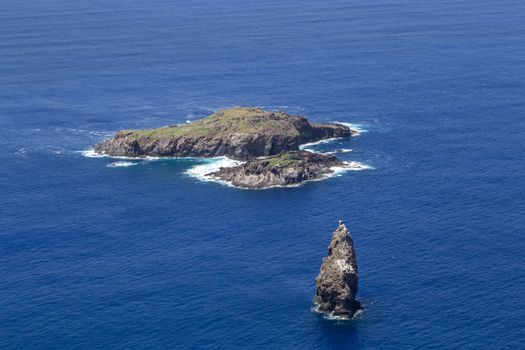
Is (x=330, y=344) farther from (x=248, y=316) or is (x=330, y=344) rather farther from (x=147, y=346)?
(x=147, y=346)

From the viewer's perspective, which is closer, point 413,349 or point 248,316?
point 413,349

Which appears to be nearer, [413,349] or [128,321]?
[413,349]

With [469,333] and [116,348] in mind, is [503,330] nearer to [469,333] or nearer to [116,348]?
[469,333]

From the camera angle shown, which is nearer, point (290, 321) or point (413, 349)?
point (413, 349)

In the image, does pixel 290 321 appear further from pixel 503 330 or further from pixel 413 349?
pixel 503 330

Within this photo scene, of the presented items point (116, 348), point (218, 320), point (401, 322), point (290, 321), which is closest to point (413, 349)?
point (401, 322)

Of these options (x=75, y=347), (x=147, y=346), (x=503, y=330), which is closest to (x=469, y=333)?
(x=503, y=330)

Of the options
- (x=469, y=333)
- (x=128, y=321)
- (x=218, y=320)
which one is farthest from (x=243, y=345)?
(x=469, y=333)
